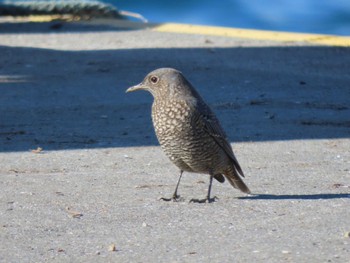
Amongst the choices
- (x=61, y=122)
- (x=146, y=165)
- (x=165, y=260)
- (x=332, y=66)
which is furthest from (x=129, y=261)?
(x=332, y=66)

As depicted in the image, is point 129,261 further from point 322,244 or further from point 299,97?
point 299,97

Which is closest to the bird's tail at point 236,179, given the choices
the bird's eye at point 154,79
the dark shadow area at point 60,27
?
the bird's eye at point 154,79

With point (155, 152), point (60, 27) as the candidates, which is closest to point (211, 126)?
point (155, 152)

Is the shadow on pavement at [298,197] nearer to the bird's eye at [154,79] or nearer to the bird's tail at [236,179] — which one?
the bird's tail at [236,179]

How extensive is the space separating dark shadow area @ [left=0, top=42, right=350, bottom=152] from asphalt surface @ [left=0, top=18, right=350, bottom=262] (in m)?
0.02

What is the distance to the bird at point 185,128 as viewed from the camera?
303 inches

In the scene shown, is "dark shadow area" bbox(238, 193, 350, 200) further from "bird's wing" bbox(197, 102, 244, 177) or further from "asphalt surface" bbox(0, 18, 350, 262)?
"bird's wing" bbox(197, 102, 244, 177)

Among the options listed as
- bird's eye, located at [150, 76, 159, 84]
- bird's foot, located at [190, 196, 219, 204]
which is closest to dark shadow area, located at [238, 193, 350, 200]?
bird's foot, located at [190, 196, 219, 204]

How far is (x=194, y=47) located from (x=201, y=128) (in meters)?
8.48

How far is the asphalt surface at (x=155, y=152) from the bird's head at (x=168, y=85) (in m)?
0.77

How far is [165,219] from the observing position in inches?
291

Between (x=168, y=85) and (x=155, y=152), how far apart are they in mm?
2148

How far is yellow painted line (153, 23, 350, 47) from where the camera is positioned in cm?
1667

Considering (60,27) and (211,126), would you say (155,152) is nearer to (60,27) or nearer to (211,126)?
(211,126)
